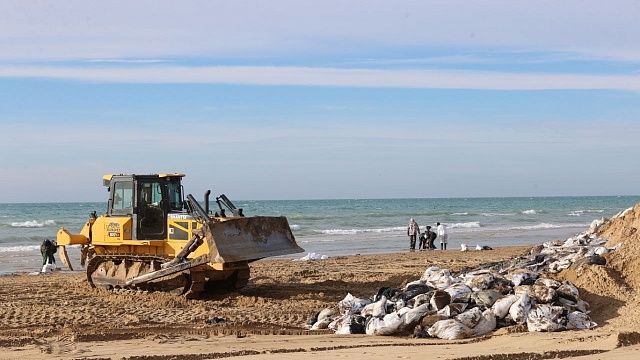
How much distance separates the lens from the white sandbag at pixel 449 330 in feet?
36.3

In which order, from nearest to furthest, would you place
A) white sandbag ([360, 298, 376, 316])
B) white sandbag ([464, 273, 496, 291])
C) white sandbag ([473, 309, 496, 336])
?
1. white sandbag ([473, 309, 496, 336])
2. white sandbag ([360, 298, 376, 316])
3. white sandbag ([464, 273, 496, 291])

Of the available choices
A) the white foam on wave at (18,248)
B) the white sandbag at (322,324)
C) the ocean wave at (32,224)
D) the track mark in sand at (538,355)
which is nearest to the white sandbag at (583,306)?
the track mark in sand at (538,355)

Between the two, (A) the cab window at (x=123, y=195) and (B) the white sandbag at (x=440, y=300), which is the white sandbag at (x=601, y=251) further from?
(A) the cab window at (x=123, y=195)

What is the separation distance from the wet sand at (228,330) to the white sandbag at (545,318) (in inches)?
9.3

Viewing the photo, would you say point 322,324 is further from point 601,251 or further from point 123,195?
point 123,195

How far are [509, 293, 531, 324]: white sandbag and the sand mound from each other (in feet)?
3.50

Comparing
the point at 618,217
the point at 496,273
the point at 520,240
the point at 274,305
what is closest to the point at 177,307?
the point at 274,305

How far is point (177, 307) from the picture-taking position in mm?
14703

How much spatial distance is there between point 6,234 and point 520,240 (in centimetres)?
2556

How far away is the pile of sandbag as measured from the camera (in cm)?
A: 1127

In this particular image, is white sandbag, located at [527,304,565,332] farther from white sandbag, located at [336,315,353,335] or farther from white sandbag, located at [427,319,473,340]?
white sandbag, located at [336,315,353,335]

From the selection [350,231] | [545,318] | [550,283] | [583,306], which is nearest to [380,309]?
[545,318]

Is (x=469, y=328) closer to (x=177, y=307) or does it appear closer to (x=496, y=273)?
(x=496, y=273)

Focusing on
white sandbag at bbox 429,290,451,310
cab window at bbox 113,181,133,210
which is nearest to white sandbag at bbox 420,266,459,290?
white sandbag at bbox 429,290,451,310
